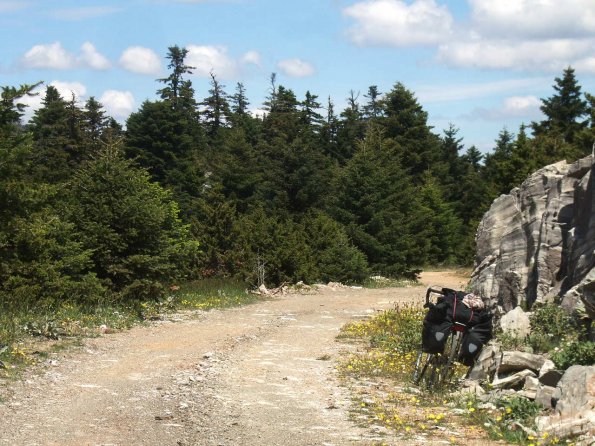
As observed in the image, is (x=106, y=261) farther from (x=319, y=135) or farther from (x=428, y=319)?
(x=319, y=135)

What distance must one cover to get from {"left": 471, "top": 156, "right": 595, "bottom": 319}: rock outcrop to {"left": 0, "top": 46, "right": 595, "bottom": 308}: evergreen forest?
838 cm

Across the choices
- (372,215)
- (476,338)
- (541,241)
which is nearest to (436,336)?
(476,338)

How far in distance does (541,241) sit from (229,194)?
3321 centimetres

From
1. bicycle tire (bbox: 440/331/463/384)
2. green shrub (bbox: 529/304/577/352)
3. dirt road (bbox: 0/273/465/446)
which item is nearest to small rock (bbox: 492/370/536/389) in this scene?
bicycle tire (bbox: 440/331/463/384)

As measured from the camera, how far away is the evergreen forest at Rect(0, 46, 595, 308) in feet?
52.3

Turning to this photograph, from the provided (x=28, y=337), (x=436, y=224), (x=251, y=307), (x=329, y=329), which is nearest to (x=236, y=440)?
(x=28, y=337)

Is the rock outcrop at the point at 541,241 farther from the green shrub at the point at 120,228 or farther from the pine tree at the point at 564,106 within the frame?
the pine tree at the point at 564,106

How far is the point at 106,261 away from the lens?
1792cm

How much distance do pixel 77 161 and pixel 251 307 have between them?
119ft

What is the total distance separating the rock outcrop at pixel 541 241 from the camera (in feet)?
38.6

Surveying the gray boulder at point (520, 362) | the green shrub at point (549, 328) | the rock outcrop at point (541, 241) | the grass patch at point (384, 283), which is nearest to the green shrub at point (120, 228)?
the rock outcrop at point (541, 241)

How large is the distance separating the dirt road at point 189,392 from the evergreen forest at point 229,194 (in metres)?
2.84

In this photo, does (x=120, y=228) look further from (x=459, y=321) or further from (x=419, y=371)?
(x=459, y=321)

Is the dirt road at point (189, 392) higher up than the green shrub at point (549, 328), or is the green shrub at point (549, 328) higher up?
the green shrub at point (549, 328)
